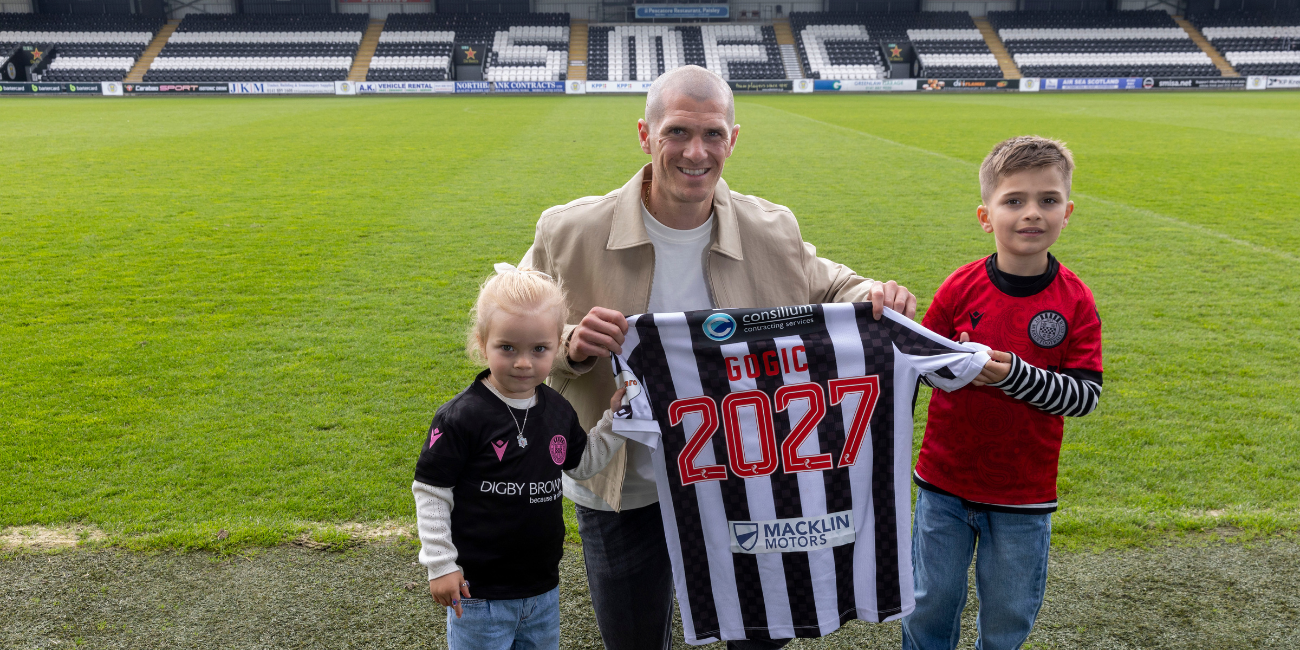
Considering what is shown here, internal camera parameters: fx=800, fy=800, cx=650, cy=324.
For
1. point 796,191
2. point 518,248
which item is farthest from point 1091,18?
point 518,248

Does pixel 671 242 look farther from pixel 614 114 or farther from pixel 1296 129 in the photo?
pixel 614 114

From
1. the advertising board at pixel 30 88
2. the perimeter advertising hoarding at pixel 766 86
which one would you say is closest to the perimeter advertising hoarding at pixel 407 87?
the advertising board at pixel 30 88

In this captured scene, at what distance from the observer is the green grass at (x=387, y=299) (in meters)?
3.85

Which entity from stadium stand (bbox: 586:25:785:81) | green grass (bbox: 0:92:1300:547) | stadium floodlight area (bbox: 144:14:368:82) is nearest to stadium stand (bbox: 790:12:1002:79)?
stadium stand (bbox: 586:25:785:81)

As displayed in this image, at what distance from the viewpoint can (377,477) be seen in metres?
3.98

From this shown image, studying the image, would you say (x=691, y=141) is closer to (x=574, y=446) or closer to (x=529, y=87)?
(x=574, y=446)

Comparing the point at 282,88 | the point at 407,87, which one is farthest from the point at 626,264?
the point at 407,87

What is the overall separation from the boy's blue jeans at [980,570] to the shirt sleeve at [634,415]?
3.03 ft

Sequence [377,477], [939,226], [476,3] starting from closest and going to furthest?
[377,477] < [939,226] < [476,3]

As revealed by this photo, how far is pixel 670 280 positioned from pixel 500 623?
1.02 m

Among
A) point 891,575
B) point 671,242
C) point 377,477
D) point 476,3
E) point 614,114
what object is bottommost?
point 377,477

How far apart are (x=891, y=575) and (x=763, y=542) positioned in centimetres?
36

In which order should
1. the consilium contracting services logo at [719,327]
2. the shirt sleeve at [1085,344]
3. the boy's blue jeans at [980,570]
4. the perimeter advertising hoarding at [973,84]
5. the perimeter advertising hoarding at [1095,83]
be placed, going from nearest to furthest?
the consilium contracting services logo at [719,327] < the shirt sleeve at [1085,344] < the boy's blue jeans at [980,570] < the perimeter advertising hoarding at [1095,83] < the perimeter advertising hoarding at [973,84]

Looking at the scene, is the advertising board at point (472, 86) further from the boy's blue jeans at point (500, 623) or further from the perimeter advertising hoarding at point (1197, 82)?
the boy's blue jeans at point (500, 623)
